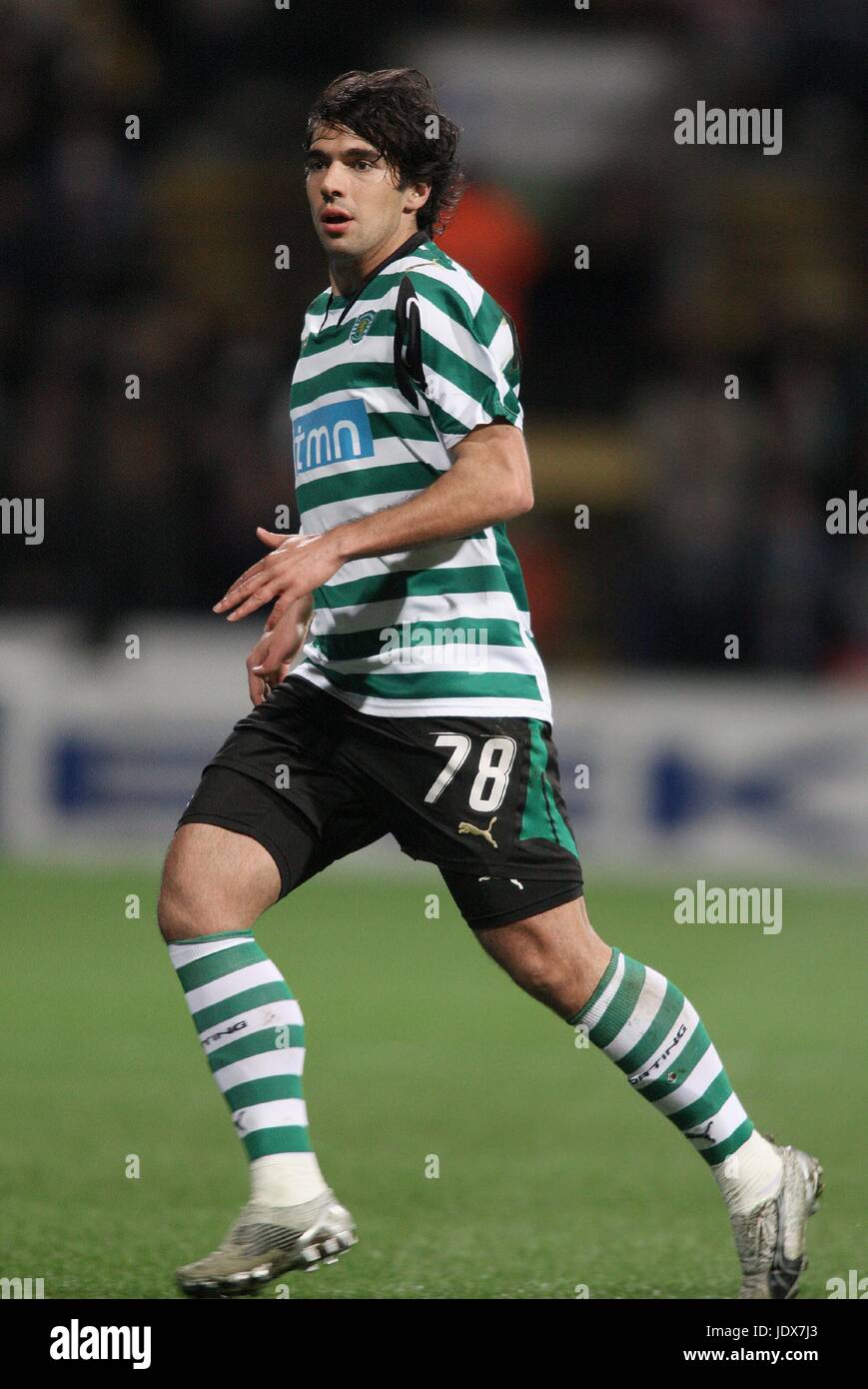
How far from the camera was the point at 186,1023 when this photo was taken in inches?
272

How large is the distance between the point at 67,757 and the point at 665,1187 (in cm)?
575

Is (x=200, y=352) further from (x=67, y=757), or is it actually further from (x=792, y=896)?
(x=792, y=896)

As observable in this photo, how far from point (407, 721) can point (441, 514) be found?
1.34 feet

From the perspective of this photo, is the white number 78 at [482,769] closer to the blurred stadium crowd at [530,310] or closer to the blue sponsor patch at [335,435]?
the blue sponsor patch at [335,435]

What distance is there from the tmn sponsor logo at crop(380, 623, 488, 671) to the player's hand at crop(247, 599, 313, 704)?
0.32m

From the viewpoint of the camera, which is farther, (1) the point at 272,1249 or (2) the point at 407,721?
(2) the point at 407,721

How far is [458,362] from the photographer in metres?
3.62

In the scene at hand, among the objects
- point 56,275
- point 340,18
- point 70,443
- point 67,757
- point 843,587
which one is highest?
point 340,18

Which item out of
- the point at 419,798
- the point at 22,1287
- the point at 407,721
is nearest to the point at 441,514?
the point at 407,721

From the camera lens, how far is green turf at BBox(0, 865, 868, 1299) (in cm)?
418

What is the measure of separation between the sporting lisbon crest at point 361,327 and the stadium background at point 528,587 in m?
1.76

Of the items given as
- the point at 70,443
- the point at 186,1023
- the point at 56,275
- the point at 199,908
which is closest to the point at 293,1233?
the point at 199,908

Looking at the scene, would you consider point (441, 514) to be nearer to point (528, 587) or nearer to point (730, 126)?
point (528, 587)
